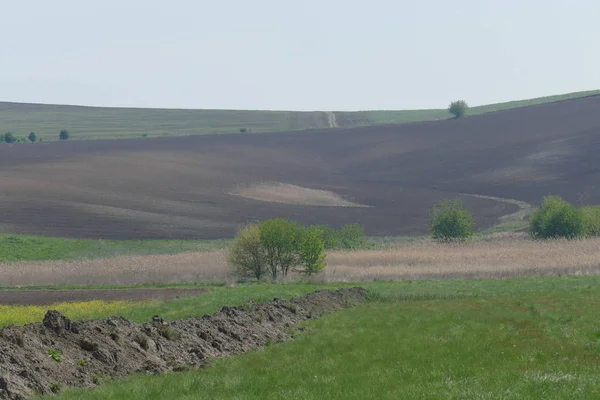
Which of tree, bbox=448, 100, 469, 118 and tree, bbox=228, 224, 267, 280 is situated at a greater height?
tree, bbox=448, 100, 469, 118

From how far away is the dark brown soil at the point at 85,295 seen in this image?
47906 millimetres

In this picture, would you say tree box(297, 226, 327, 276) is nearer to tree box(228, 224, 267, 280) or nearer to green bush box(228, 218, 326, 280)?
green bush box(228, 218, 326, 280)

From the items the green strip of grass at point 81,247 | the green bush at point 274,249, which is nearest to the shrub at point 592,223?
the green bush at point 274,249

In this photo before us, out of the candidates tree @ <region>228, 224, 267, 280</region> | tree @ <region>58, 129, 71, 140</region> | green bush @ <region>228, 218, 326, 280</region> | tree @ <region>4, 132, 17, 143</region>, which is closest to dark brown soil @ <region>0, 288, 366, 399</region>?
green bush @ <region>228, 218, 326, 280</region>

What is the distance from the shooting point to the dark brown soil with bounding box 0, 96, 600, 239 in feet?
330

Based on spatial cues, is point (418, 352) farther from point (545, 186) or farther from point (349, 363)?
point (545, 186)

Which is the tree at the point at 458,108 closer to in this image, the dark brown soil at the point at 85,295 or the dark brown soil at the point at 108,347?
the dark brown soil at the point at 85,295

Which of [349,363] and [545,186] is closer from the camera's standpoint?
[349,363]

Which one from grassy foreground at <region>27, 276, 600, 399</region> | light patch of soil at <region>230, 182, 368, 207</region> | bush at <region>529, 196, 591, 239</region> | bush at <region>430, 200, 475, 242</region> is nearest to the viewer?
grassy foreground at <region>27, 276, 600, 399</region>

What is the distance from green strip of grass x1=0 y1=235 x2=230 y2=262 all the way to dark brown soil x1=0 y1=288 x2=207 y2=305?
82.4 ft

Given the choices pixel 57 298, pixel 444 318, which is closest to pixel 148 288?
pixel 57 298

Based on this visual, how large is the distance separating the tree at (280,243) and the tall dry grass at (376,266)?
9.30ft

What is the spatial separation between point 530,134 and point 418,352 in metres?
128

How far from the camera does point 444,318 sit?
101 ft
